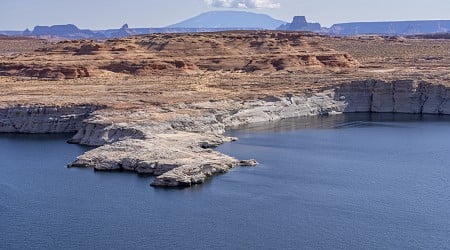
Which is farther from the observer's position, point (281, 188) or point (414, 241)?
point (281, 188)

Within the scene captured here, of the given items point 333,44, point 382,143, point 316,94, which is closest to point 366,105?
point 316,94

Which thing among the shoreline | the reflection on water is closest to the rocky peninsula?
the shoreline

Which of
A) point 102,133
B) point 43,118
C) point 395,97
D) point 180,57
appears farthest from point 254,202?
point 180,57

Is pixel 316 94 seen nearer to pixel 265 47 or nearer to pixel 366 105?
pixel 366 105

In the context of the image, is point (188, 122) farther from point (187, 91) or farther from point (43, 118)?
point (187, 91)

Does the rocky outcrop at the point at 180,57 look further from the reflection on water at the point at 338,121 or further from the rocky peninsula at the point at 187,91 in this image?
the reflection on water at the point at 338,121

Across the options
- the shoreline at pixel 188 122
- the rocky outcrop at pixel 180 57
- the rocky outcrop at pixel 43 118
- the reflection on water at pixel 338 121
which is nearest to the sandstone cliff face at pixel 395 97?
the shoreline at pixel 188 122

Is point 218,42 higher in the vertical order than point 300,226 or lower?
higher

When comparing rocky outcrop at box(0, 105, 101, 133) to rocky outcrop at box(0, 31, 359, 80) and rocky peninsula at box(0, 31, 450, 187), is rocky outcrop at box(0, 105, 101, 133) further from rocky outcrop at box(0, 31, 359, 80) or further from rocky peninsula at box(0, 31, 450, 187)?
rocky outcrop at box(0, 31, 359, 80)
